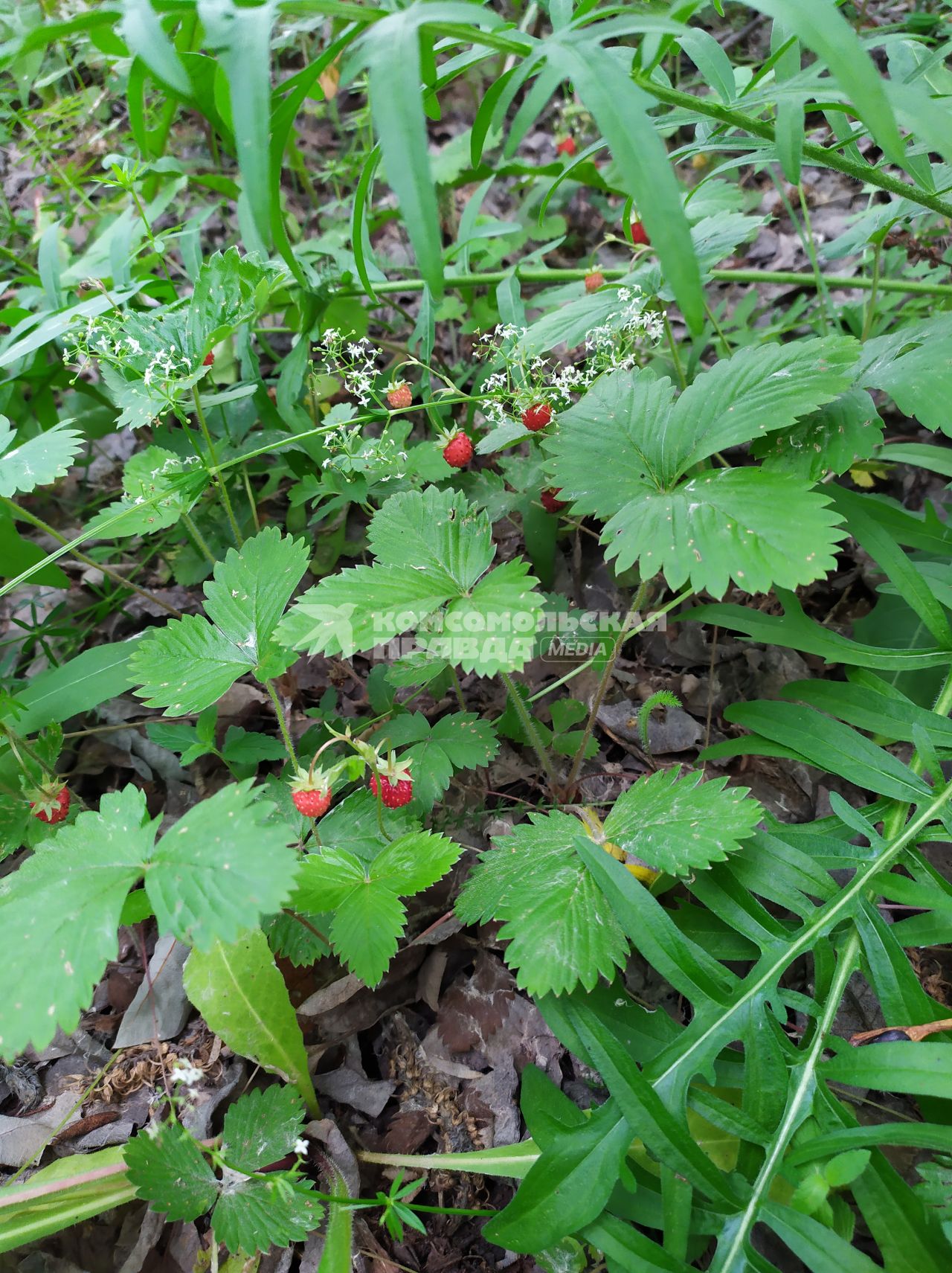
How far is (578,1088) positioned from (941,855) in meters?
0.78

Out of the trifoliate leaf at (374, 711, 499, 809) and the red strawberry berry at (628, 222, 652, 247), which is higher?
the red strawberry berry at (628, 222, 652, 247)

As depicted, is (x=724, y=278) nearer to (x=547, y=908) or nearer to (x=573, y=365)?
(x=573, y=365)

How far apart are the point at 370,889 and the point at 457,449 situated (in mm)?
838

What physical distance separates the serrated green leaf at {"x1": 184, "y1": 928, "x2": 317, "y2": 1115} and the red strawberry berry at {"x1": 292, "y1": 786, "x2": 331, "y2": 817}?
0.31 meters

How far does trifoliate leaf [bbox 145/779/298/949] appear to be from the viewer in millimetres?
862

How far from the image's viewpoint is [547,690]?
59.2 inches

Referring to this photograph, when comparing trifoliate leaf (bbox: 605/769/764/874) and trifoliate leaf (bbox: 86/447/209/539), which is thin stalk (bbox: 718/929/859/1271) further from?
trifoliate leaf (bbox: 86/447/209/539)

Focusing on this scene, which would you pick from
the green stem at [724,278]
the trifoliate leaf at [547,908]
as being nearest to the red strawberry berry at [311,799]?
the trifoliate leaf at [547,908]

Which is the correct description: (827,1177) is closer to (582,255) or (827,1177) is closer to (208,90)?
(208,90)

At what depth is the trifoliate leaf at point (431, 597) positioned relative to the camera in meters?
1.07

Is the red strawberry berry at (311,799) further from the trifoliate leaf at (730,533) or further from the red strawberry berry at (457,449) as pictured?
the red strawberry berry at (457,449)

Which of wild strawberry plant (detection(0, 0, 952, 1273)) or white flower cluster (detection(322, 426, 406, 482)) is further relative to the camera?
white flower cluster (detection(322, 426, 406, 482))

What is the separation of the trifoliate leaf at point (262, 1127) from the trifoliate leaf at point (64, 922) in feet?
1.30

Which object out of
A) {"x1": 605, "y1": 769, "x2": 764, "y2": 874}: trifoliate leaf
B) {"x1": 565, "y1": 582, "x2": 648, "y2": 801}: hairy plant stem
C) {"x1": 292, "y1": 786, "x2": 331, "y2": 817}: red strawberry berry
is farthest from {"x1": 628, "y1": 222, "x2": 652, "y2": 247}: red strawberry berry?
{"x1": 292, "y1": 786, "x2": 331, "y2": 817}: red strawberry berry
